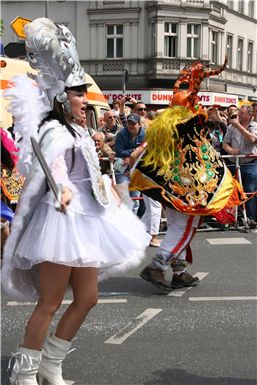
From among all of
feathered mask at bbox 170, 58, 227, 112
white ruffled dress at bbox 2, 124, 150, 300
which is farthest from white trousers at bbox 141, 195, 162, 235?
white ruffled dress at bbox 2, 124, 150, 300

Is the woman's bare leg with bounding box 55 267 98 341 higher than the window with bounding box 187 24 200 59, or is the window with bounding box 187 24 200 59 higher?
the window with bounding box 187 24 200 59

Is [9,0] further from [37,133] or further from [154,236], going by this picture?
[37,133]

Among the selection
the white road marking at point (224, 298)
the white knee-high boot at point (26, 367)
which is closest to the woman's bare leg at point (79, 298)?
the white knee-high boot at point (26, 367)

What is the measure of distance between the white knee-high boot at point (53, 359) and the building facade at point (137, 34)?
33440mm

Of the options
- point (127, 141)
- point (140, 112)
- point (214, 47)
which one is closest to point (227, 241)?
point (127, 141)

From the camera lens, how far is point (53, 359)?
3.61 meters

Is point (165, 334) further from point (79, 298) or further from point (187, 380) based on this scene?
point (79, 298)

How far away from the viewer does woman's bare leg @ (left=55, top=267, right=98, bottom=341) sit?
359cm

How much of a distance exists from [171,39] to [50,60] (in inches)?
1411

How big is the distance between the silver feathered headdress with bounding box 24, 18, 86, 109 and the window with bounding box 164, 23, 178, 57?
35094 millimetres

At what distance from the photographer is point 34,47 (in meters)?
3.65

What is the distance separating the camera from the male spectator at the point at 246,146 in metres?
10.2

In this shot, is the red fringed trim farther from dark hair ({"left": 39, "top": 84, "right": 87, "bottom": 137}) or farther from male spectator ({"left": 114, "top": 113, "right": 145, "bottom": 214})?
dark hair ({"left": 39, "top": 84, "right": 87, "bottom": 137})

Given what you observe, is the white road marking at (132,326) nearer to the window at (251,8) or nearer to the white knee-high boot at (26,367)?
the white knee-high boot at (26,367)
